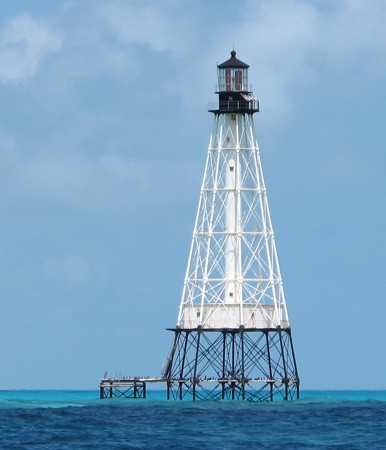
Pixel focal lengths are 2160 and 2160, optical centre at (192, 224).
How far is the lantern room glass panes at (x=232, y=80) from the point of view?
13788 cm

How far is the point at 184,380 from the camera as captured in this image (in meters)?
139

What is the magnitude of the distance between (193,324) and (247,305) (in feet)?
12.3

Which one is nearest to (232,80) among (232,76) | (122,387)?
(232,76)

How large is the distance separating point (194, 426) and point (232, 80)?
36.0m

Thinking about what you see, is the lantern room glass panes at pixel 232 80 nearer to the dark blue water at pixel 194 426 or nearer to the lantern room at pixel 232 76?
the lantern room at pixel 232 76

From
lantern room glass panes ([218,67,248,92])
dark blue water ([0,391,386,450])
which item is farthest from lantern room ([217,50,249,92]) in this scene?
dark blue water ([0,391,386,450])

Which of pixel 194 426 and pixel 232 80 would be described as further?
pixel 232 80

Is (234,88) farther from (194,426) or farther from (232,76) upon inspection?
(194,426)

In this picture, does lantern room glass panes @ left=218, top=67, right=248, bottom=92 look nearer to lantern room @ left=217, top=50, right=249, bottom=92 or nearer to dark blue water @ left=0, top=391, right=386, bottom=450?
lantern room @ left=217, top=50, right=249, bottom=92

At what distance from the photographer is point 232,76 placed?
453 ft

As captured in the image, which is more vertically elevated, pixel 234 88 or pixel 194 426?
pixel 234 88

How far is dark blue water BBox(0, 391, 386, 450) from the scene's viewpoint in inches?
3814

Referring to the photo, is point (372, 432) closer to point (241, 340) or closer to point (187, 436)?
point (187, 436)

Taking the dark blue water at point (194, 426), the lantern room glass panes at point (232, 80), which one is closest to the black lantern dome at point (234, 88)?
the lantern room glass panes at point (232, 80)
